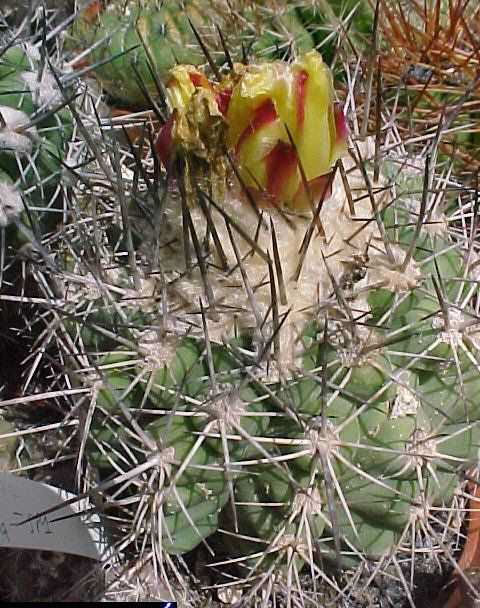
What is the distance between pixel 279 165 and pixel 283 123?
0.04 m

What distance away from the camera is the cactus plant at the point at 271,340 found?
27.1 inches

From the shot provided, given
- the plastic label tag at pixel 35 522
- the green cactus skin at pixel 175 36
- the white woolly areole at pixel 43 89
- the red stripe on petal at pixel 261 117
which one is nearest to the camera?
the red stripe on petal at pixel 261 117

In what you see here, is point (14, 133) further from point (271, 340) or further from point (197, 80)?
point (271, 340)

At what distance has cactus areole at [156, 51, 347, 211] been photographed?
65cm

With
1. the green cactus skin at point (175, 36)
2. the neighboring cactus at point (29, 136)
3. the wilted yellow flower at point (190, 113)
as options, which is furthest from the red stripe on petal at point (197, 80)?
the green cactus skin at point (175, 36)

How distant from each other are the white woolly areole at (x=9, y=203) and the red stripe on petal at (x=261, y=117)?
0.35 metres

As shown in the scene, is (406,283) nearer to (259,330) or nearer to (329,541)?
(259,330)

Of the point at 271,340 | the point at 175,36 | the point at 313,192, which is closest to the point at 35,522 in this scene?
the point at 271,340

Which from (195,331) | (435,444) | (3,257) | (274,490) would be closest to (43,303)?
(3,257)

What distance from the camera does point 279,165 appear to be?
68 centimetres

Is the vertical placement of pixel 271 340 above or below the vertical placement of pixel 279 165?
below

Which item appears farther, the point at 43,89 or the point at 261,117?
the point at 43,89

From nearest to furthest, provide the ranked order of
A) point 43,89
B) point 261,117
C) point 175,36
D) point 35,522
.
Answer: point 261,117
point 35,522
point 43,89
point 175,36

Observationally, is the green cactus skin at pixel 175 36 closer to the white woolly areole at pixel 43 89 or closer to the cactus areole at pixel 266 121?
the white woolly areole at pixel 43 89
